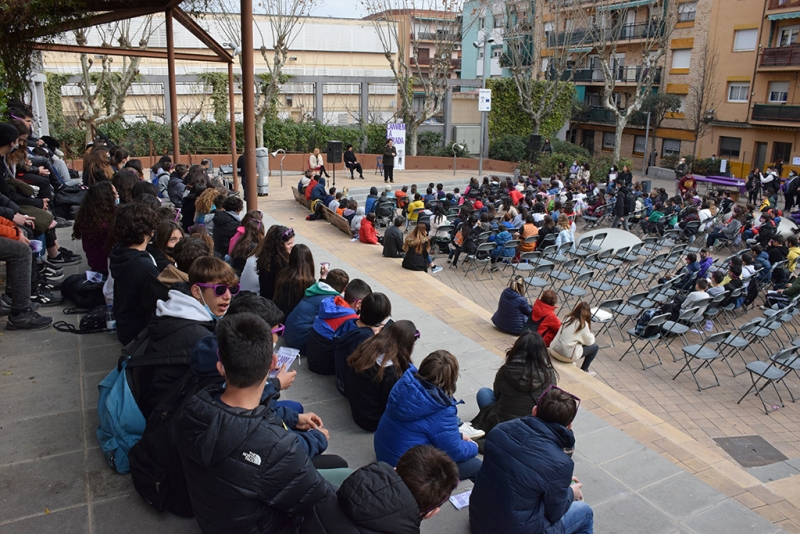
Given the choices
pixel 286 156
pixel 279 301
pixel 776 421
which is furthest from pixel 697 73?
pixel 279 301

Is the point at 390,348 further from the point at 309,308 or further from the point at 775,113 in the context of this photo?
the point at 775,113

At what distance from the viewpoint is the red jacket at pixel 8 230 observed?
17.0ft

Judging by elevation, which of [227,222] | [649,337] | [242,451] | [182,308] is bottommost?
[649,337]

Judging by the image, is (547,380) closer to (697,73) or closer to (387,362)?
(387,362)

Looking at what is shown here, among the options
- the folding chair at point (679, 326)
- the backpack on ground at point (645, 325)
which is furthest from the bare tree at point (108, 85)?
the folding chair at point (679, 326)

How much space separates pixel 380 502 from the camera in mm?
2555

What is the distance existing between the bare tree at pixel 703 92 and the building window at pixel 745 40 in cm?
96

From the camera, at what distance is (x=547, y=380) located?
4.73 m

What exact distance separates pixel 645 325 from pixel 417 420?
6555 millimetres

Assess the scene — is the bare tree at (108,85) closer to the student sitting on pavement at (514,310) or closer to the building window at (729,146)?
the student sitting on pavement at (514,310)

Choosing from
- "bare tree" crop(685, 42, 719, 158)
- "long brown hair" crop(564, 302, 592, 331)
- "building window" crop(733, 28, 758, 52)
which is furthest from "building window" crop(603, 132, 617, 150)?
"long brown hair" crop(564, 302, 592, 331)

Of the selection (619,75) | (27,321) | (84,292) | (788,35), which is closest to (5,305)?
(27,321)

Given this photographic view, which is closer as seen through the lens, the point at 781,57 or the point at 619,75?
the point at 781,57

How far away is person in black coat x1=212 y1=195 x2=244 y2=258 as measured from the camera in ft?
25.5
